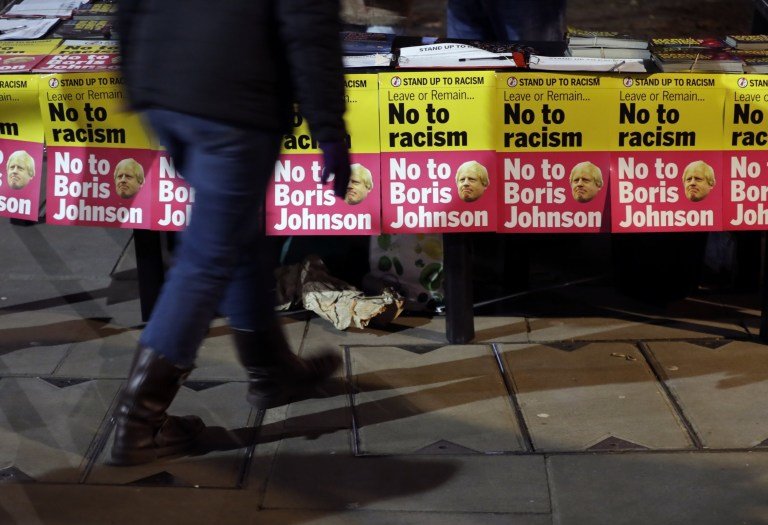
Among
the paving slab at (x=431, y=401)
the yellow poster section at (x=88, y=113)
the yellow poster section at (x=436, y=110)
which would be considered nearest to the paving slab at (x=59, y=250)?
the yellow poster section at (x=88, y=113)

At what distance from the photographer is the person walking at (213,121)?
2.95 metres

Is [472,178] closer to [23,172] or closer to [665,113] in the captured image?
[665,113]

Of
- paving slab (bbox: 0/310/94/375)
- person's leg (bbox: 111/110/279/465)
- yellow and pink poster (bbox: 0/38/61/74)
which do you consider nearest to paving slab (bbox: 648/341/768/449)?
person's leg (bbox: 111/110/279/465)

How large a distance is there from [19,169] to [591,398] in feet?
7.67

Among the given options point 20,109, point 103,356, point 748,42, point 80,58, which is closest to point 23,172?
point 20,109

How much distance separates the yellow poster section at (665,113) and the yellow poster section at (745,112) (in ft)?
0.10

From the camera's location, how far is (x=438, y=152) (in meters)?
4.16

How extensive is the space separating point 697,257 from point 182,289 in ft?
8.18

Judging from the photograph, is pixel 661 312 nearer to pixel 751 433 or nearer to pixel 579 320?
pixel 579 320

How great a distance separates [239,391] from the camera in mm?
3965

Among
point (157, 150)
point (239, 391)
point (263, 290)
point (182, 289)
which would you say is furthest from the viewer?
point (157, 150)

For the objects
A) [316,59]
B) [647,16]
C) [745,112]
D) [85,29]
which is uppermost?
[647,16]

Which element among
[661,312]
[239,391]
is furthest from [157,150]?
[661,312]

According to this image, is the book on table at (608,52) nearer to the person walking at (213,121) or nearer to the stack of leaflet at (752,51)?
the stack of leaflet at (752,51)
